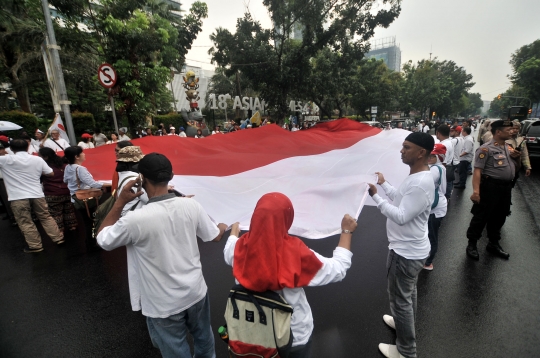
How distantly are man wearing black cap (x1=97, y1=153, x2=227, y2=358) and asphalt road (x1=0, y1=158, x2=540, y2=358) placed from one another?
3.55 feet

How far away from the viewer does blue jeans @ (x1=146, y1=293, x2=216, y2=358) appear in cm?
185

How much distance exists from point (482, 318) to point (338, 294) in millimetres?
1530

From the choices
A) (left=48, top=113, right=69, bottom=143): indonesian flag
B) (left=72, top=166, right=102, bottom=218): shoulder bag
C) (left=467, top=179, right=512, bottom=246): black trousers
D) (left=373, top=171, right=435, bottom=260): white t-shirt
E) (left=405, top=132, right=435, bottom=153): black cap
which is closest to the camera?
(left=373, top=171, right=435, bottom=260): white t-shirt

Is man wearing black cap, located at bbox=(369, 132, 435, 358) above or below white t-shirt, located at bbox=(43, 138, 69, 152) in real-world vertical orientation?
below

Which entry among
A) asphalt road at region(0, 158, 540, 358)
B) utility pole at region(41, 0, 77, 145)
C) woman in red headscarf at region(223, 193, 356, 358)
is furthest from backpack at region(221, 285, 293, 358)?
utility pole at region(41, 0, 77, 145)

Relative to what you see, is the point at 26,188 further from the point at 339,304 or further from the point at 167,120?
the point at 167,120

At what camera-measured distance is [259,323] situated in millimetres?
1374

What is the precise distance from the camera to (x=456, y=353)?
254 cm

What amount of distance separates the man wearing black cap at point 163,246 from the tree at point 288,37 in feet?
55.4

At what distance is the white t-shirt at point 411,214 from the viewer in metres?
2.10

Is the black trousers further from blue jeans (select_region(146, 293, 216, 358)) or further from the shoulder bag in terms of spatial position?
the shoulder bag

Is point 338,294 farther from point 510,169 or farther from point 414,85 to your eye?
point 414,85

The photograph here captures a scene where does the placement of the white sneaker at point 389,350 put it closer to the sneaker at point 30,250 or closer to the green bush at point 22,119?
the sneaker at point 30,250

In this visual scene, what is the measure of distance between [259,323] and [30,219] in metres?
5.26
